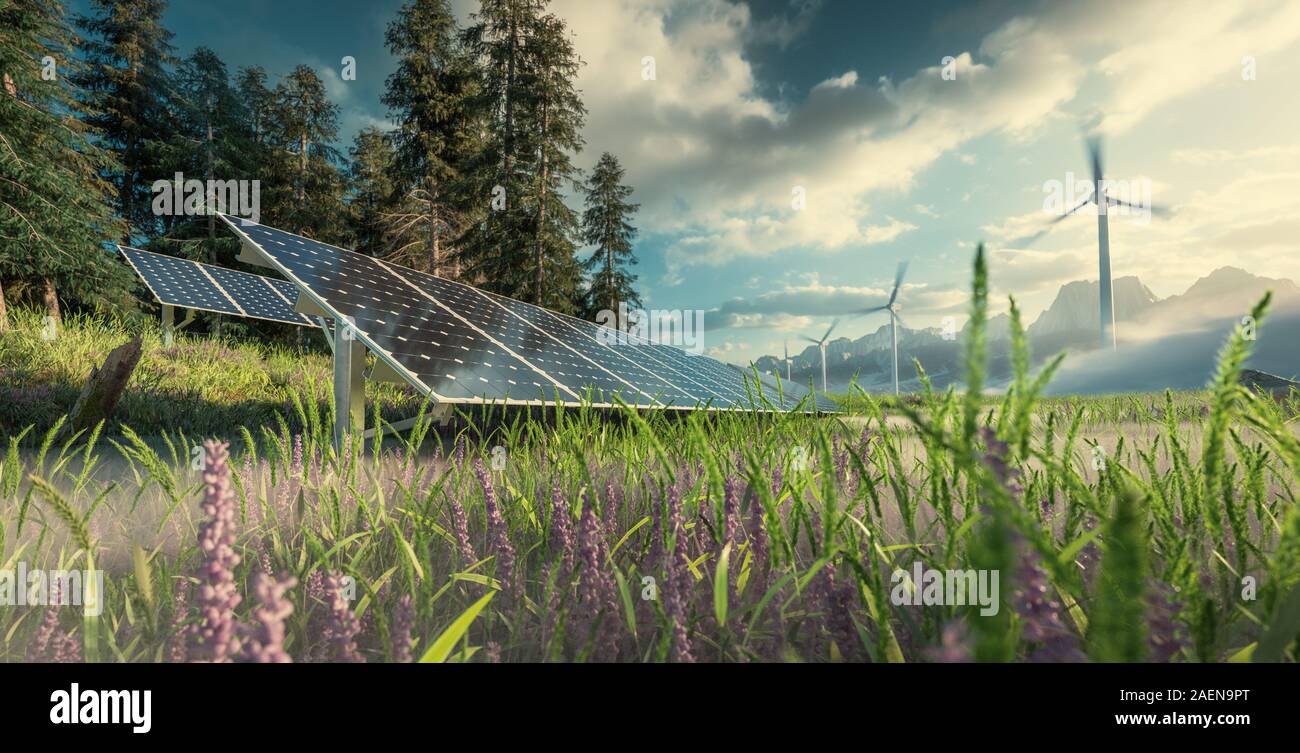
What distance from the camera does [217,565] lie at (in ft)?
3.17

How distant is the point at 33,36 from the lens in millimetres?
16359

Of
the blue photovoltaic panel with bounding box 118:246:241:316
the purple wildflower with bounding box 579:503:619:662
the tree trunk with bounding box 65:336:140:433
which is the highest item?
the blue photovoltaic panel with bounding box 118:246:241:316

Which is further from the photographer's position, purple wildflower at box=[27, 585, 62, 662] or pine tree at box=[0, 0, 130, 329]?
pine tree at box=[0, 0, 130, 329]

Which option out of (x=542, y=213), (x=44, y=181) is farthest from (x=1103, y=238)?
(x=44, y=181)

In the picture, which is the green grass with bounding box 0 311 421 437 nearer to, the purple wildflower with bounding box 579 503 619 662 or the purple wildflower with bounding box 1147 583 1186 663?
the purple wildflower with bounding box 579 503 619 662

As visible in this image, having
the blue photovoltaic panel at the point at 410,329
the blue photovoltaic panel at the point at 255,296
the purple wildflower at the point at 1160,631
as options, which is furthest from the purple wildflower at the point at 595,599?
the blue photovoltaic panel at the point at 255,296

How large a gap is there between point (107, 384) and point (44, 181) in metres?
13.9

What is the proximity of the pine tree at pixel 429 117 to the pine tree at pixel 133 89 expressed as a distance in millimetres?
12501

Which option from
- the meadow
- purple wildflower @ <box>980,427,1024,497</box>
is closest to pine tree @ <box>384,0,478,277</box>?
the meadow

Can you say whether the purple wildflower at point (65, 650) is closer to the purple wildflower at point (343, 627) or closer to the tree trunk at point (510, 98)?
the purple wildflower at point (343, 627)

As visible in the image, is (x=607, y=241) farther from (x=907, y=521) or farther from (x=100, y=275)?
(x=907, y=521)

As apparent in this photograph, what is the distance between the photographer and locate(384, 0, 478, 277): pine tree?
24.6 m

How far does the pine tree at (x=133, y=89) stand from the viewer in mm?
27297

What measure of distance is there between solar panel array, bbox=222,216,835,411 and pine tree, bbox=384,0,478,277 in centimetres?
1758
